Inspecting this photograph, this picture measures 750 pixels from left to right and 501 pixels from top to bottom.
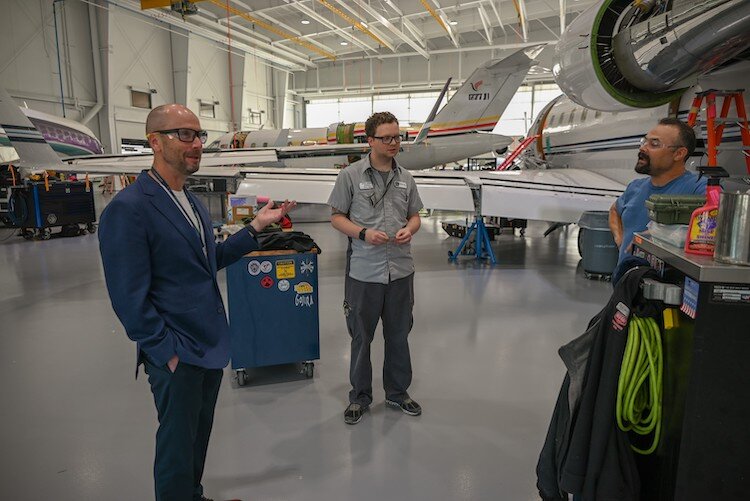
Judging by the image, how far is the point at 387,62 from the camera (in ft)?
82.1

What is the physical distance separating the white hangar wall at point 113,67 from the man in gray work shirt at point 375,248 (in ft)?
59.0

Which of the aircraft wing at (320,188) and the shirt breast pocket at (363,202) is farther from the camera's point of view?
the aircraft wing at (320,188)

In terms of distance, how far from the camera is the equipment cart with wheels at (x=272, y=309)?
3184 millimetres

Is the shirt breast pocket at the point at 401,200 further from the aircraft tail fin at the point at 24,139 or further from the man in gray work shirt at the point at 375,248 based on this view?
the aircraft tail fin at the point at 24,139

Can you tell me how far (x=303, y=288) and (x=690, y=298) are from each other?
8.17 ft

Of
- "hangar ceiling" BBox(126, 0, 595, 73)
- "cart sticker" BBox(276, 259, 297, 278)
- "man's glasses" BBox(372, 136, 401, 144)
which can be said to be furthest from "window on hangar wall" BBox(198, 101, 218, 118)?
"man's glasses" BBox(372, 136, 401, 144)

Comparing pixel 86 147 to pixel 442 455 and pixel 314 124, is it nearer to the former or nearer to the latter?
pixel 314 124

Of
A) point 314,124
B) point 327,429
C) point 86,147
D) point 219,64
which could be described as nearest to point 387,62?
point 314,124

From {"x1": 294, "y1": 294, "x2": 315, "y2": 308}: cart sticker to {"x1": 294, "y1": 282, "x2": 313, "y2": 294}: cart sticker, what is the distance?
3 centimetres

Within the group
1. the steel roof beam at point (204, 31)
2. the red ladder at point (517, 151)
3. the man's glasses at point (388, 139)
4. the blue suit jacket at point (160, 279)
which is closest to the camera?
the blue suit jacket at point (160, 279)

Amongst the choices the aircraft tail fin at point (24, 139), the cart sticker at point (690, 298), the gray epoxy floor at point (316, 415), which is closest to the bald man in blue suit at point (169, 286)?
the gray epoxy floor at point (316, 415)

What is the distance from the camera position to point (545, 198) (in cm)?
644

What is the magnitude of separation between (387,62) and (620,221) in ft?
80.8

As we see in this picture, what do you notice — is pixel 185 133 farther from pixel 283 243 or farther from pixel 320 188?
pixel 320 188
